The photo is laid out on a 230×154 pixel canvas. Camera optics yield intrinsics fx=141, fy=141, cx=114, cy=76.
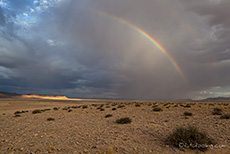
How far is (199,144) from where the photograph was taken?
7043 mm

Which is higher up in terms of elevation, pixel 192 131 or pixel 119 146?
pixel 192 131

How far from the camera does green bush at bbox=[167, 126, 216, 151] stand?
23.2 feet

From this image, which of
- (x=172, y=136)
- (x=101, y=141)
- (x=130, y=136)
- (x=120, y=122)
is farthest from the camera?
(x=120, y=122)

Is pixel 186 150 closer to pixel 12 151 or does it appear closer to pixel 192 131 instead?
pixel 192 131

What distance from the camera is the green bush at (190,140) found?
7058 mm

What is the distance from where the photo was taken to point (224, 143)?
7496mm

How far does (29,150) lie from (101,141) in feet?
12.6

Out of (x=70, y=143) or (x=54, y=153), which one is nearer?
(x=54, y=153)

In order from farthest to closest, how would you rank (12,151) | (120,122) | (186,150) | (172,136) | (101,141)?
(120,122)
(101,141)
(172,136)
(12,151)
(186,150)

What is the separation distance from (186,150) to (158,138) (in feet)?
6.36

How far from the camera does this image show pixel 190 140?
24.0ft

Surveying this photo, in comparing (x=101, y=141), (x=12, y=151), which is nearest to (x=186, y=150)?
(x=101, y=141)

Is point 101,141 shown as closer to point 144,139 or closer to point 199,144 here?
point 144,139

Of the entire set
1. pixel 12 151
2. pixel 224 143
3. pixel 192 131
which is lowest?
pixel 12 151
